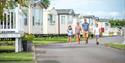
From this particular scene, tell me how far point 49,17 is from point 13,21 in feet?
147

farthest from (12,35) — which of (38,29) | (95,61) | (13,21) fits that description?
(38,29)

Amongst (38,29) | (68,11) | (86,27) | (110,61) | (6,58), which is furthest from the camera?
(68,11)

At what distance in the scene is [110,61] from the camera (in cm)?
1873

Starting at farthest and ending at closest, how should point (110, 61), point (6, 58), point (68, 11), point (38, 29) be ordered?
point (68, 11) → point (38, 29) → point (6, 58) → point (110, 61)

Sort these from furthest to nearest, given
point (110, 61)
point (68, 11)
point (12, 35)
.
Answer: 1. point (68, 11)
2. point (12, 35)
3. point (110, 61)

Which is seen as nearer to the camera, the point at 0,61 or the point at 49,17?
the point at 0,61

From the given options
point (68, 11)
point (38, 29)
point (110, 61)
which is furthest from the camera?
point (68, 11)

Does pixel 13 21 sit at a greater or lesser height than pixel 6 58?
greater

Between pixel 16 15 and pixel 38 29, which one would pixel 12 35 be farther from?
pixel 38 29

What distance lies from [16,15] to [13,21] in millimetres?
495

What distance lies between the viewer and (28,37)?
84.5 feet

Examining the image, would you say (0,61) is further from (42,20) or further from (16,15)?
(42,20)

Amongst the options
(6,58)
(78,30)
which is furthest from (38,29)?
(6,58)

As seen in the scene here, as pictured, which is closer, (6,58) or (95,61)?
(95,61)
